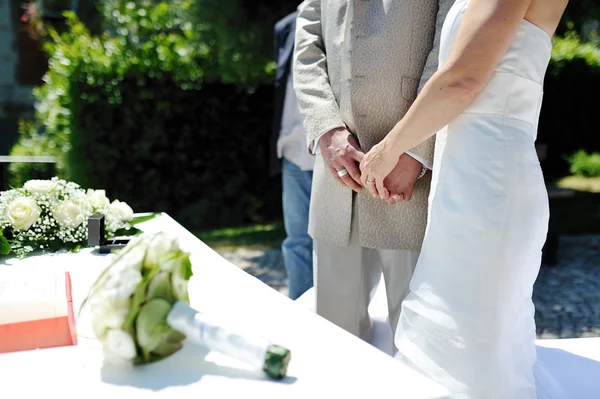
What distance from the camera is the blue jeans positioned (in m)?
3.98

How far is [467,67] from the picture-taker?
165 cm

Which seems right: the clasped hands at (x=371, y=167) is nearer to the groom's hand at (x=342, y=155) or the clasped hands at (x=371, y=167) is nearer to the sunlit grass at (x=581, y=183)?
the groom's hand at (x=342, y=155)

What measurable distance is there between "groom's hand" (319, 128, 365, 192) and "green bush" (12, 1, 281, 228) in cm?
475

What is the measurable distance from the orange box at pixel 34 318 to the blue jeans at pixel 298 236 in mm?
2495

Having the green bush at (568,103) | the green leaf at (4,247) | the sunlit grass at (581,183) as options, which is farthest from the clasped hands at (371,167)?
the sunlit grass at (581,183)

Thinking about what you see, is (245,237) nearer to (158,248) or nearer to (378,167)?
(378,167)

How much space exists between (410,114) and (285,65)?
258 cm

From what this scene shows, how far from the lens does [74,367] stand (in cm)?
123

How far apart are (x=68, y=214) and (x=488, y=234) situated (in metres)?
1.42

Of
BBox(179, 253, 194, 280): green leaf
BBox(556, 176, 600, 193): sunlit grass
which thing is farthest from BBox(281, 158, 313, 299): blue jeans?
BBox(556, 176, 600, 193): sunlit grass

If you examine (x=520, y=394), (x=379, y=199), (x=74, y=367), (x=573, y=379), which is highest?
(x=379, y=199)

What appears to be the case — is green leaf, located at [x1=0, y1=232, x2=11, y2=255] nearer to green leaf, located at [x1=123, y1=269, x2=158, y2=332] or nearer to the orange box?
the orange box

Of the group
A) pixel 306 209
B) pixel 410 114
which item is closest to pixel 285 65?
pixel 306 209

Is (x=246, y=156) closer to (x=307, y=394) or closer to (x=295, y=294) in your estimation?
(x=295, y=294)
